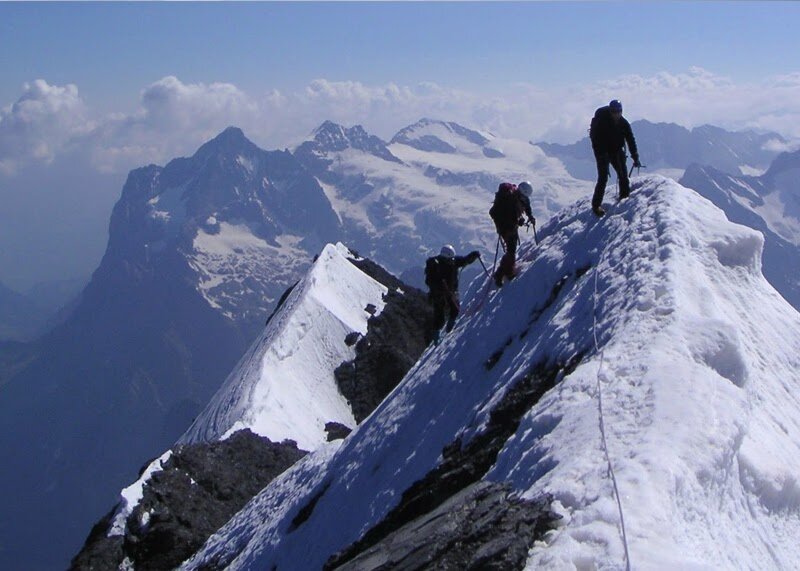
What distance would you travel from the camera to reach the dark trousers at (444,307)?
89.9 feet

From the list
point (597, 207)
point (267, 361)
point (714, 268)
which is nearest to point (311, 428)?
point (267, 361)

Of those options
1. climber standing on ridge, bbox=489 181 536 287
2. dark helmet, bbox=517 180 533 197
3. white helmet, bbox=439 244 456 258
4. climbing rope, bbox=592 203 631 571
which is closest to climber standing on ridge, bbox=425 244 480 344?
white helmet, bbox=439 244 456 258

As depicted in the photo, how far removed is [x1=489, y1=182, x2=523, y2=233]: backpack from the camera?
75.2 ft

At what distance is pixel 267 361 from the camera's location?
55.2 metres

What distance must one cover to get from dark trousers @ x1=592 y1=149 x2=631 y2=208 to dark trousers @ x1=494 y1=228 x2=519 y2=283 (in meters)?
2.87

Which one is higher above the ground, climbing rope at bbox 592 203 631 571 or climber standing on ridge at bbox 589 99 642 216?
climber standing on ridge at bbox 589 99 642 216

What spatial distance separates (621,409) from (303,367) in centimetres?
4530

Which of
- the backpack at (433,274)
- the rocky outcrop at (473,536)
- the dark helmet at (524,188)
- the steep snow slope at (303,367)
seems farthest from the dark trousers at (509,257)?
the steep snow slope at (303,367)

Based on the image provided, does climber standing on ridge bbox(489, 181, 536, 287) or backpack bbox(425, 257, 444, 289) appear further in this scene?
backpack bbox(425, 257, 444, 289)

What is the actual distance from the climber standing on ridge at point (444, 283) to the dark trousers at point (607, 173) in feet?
15.7

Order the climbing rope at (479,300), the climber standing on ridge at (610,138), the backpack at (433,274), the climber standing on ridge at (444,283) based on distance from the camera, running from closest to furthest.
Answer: the climber standing on ridge at (610,138) < the climbing rope at (479,300) < the climber standing on ridge at (444,283) < the backpack at (433,274)

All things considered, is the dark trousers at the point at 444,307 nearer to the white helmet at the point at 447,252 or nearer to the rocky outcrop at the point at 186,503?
the white helmet at the point at 447,252

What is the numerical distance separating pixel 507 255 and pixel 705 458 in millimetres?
14094

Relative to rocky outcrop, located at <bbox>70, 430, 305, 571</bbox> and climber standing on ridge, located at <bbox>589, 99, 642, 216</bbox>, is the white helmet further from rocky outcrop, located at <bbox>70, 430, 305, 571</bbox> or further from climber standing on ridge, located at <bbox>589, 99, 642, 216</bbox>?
rocky outcrop, located at <bbox>70, 430, 305, 571</bbox>
